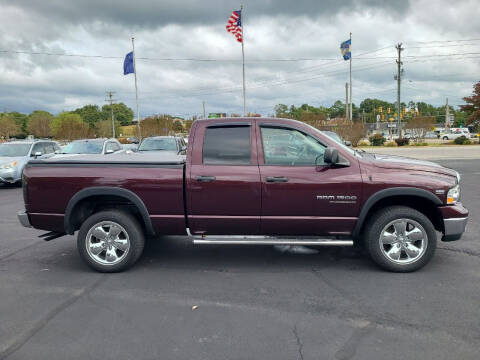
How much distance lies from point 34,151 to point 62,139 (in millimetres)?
39266

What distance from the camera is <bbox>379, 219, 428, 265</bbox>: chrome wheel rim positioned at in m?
4.45

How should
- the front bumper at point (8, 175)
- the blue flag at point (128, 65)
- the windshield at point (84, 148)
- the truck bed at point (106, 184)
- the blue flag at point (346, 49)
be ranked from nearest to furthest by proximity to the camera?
the truck bed at point (106, 184) < the front bumper at point (8, 175) < the windshield at point (84, 148) < the blue flag at point (128, 65) < the blue flag at point (346, 49)

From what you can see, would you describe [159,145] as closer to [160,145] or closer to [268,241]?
[160,145]

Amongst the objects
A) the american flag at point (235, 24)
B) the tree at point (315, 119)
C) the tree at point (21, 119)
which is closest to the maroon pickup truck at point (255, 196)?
the american flag at point (235, 24)

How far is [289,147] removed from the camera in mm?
4586

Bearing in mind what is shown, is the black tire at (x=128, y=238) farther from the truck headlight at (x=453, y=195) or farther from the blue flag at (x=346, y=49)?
the blue flag at (x=346, y=49)

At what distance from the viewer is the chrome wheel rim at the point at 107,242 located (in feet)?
15.3

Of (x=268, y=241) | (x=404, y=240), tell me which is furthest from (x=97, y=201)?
(x=404, y=240)

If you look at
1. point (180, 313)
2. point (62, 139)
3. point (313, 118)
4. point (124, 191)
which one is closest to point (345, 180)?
point (180, 313)

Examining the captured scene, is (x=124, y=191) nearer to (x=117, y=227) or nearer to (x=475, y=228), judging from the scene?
(x=117, y=227)

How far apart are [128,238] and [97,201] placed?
66 centimetres

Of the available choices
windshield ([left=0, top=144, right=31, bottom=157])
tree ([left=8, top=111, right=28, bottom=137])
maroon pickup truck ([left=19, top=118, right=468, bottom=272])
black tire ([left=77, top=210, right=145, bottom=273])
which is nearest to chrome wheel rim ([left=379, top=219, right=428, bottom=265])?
maroon pickup truck ([left=19, top=118, right=468, bottom=272])

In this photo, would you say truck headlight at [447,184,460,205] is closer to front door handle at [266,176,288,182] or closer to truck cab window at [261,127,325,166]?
truck cab window at [261,127,325,166]

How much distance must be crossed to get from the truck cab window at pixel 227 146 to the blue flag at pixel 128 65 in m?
34.1
